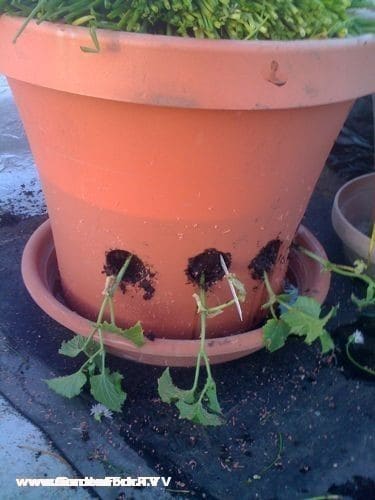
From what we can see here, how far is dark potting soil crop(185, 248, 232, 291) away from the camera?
107 cm

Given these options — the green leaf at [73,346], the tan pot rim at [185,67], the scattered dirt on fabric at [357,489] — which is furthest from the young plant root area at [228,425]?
the tan pot rim at [185,67]

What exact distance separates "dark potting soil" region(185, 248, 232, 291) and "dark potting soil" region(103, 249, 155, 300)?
0.25 feet

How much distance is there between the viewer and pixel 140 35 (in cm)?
83

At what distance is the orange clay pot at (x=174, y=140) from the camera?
0.84 metres

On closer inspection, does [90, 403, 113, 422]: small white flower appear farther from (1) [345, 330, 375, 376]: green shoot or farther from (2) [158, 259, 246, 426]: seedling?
(1) [345, 330, 375, 376]: green shoot

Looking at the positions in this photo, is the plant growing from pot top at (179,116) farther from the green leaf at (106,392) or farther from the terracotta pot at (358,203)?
the terracotta pot at (358,203)

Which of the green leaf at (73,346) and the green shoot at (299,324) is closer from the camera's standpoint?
the green shoot at (299,324)

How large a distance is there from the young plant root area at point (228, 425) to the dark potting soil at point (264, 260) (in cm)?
23

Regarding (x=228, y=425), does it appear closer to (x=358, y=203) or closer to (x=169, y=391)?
(x=169, y=391)

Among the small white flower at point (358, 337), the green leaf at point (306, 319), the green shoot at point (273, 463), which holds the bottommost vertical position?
the small white flower at point (358, 337)

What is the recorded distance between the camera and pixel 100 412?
3.68 feet

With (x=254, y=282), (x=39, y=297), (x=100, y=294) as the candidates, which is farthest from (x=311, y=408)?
(x=39, y=297)

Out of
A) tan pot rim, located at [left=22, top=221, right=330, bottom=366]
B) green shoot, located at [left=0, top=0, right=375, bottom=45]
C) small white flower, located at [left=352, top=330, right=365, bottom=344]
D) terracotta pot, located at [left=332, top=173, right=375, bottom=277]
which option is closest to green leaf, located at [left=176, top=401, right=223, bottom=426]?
tan pot rim, located at [left=22, top=221, right=330, bottom=366]

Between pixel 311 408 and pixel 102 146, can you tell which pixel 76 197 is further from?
pixel 311 408
